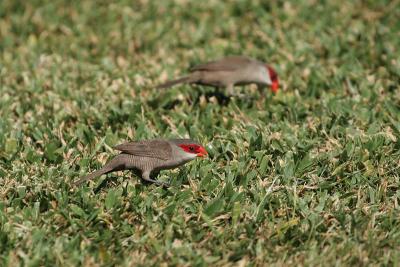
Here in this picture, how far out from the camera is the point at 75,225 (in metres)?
5.30

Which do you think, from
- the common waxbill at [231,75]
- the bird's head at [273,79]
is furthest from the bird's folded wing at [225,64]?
the bird's head at [273,79]

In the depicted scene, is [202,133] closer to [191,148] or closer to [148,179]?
[191,148]

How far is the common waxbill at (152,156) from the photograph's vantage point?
19.6 ft

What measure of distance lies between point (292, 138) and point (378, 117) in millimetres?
1028

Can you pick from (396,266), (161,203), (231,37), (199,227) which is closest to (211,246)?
(199,227)

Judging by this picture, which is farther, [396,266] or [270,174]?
[270,174]

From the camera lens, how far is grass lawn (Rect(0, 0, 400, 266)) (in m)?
A: 5.14

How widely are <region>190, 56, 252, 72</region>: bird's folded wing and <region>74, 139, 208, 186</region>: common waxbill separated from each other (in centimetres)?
225

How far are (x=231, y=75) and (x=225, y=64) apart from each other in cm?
16

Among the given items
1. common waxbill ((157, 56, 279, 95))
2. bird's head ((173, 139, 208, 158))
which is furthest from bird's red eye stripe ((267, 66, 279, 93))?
bird's head ((173, 139, 208, 158))

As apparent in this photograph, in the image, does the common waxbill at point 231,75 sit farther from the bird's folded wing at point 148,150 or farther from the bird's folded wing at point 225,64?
the bird's folded wing at point 148,150

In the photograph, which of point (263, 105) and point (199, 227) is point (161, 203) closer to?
point (199, 227)

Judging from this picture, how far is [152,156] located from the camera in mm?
6020

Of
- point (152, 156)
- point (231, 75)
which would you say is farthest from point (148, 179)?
point (231, 75)
